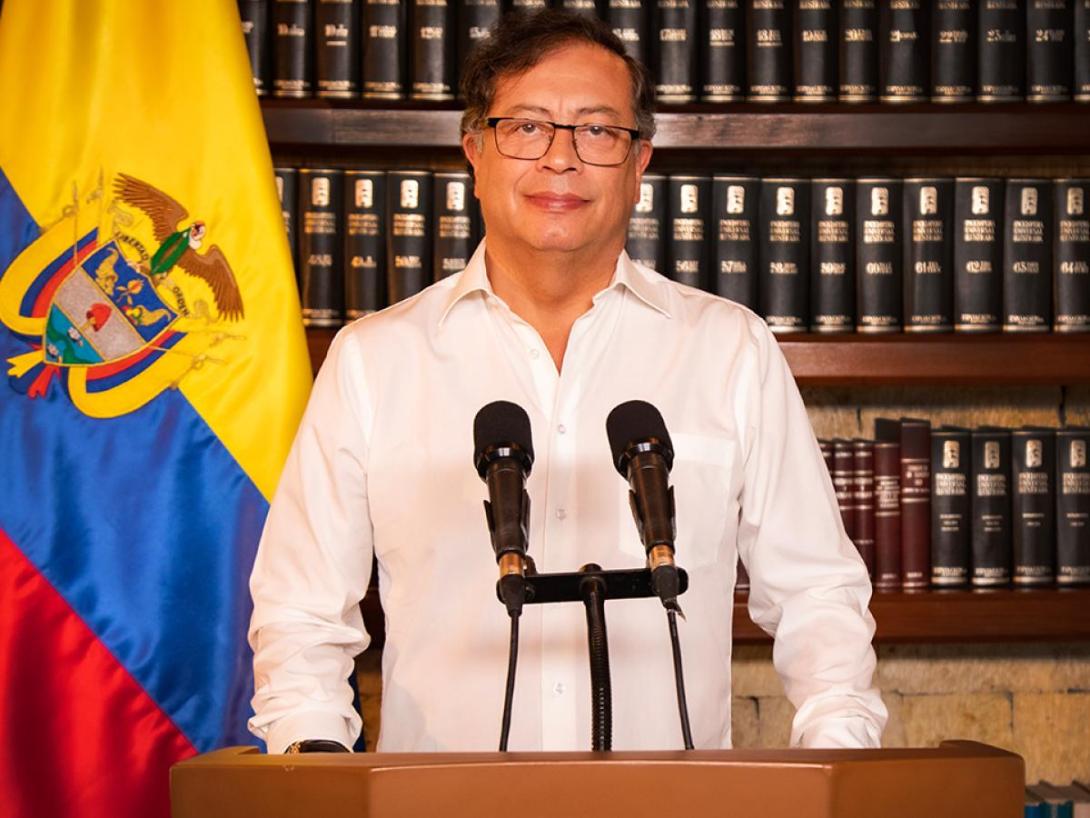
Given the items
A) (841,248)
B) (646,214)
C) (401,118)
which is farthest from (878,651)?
(401,118)

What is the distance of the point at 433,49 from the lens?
215 cm

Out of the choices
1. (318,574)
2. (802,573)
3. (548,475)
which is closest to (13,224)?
(318,574)

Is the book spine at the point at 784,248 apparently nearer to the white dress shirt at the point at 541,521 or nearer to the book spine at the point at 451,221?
the book spine at the point at 451,221

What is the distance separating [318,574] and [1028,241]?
1.33 meters

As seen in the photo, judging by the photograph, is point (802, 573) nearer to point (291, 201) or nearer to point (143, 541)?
point (143, 541)

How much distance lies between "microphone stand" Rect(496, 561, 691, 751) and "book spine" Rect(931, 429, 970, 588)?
1396mm

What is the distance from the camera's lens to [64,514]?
6.39ft

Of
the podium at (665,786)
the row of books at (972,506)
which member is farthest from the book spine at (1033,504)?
the podium at (665,786)

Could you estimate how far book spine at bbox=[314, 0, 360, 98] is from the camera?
2.14 metres

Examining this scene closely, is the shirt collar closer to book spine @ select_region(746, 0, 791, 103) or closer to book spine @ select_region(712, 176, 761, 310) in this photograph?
book spine @ select_region(712, 176, 761, 310)

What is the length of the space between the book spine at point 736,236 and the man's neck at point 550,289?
598mm

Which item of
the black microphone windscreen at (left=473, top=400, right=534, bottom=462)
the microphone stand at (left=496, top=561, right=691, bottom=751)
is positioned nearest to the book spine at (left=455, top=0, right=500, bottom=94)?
the black microphone windscreen at (left=473, top=400, right=534, bottom=462)

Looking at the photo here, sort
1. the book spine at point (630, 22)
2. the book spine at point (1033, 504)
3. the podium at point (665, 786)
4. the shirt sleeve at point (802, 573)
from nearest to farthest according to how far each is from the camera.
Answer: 1. the podium at point (665, 786)
2. the shirt sleeve at point (802, 573)
3. the book spine at point (630, 22)
4. the book spine at point (1033, 504)

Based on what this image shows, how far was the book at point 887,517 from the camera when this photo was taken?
223 cm
